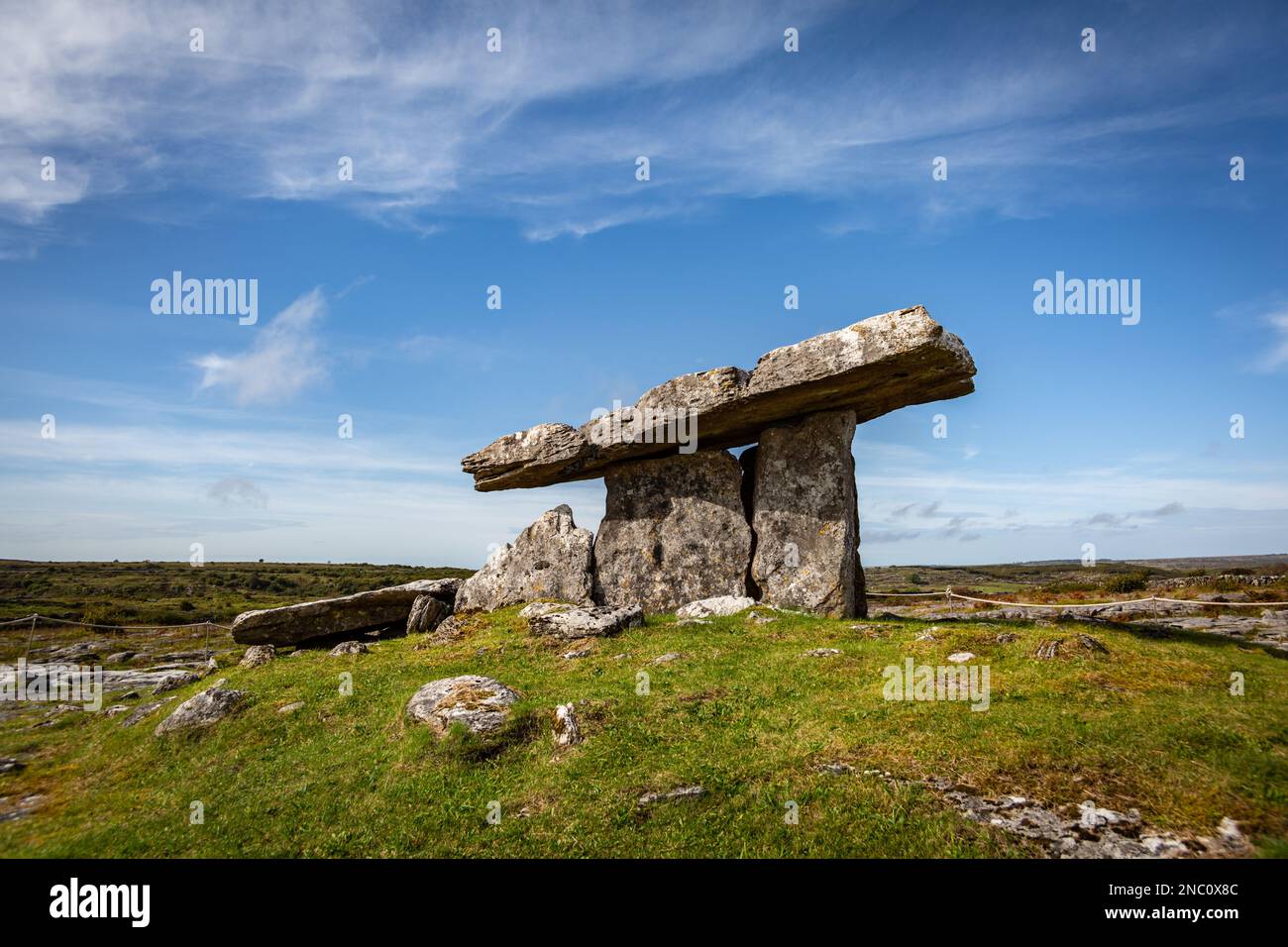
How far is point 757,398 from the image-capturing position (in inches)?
722

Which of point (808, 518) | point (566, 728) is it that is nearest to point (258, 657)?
point (566, 728)

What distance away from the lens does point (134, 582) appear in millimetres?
86000

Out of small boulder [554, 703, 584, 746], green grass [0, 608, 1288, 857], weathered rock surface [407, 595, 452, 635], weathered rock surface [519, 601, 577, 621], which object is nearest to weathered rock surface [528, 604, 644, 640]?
weathered rock surface [519, 601, 577, 621]

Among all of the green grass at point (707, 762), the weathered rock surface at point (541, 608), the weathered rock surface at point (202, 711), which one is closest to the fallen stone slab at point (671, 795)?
the green grass at point (707, 762)

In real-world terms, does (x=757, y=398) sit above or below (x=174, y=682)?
above

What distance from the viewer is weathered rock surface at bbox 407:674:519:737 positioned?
1046cm

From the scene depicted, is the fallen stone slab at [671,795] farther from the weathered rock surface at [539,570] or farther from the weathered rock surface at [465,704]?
the weathered rock surface at [539,570]

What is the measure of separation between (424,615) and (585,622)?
7446mm

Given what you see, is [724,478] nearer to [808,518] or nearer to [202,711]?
[808,518]

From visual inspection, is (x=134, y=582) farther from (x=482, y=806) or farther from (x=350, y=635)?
(x=482, y=806)

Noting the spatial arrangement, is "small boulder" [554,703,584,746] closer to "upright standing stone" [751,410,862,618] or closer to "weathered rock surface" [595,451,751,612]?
"upright standing stone" [751,410,862,618]
